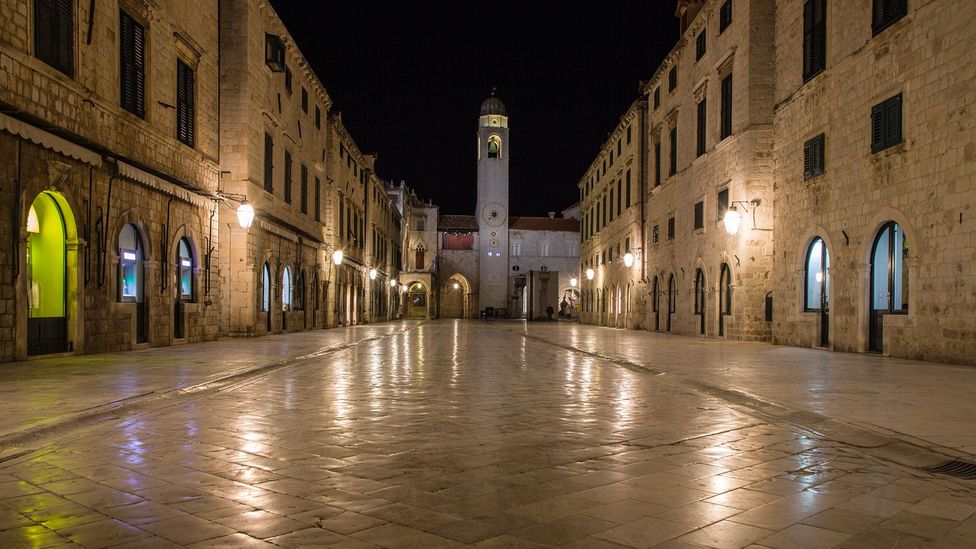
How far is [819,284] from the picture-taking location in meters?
18.3

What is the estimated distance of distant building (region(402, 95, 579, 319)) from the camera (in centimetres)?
7700

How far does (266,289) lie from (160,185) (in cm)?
812

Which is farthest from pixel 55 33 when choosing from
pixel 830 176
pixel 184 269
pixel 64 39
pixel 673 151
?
pixel 673 151

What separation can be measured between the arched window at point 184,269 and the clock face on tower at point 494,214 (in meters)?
60.3

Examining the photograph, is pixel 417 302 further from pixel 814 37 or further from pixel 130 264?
pixel 814 37

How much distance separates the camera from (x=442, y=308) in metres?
80.0

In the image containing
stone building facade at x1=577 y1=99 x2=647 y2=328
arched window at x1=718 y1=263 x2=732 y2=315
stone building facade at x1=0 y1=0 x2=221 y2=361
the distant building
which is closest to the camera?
stone building facade at x1=0 y1=0 x2=221 y2=361

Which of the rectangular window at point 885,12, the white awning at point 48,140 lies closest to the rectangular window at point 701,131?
the rectangular window at point 885,12

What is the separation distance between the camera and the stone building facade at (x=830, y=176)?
13117mm

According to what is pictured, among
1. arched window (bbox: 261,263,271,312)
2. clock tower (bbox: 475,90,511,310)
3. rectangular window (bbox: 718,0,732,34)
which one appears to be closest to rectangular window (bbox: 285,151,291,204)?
arched window (bbox: 261,263,271,312)

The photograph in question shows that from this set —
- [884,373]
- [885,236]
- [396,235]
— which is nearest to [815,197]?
[885,236]

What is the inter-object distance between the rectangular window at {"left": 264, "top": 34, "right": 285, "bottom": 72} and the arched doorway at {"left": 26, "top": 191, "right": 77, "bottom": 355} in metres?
12.1

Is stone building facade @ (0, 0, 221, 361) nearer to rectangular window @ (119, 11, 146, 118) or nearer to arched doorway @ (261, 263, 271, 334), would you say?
rectangular window @ (119, 11, 146, 118)

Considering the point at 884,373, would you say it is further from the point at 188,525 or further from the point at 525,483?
the point at 188,525
